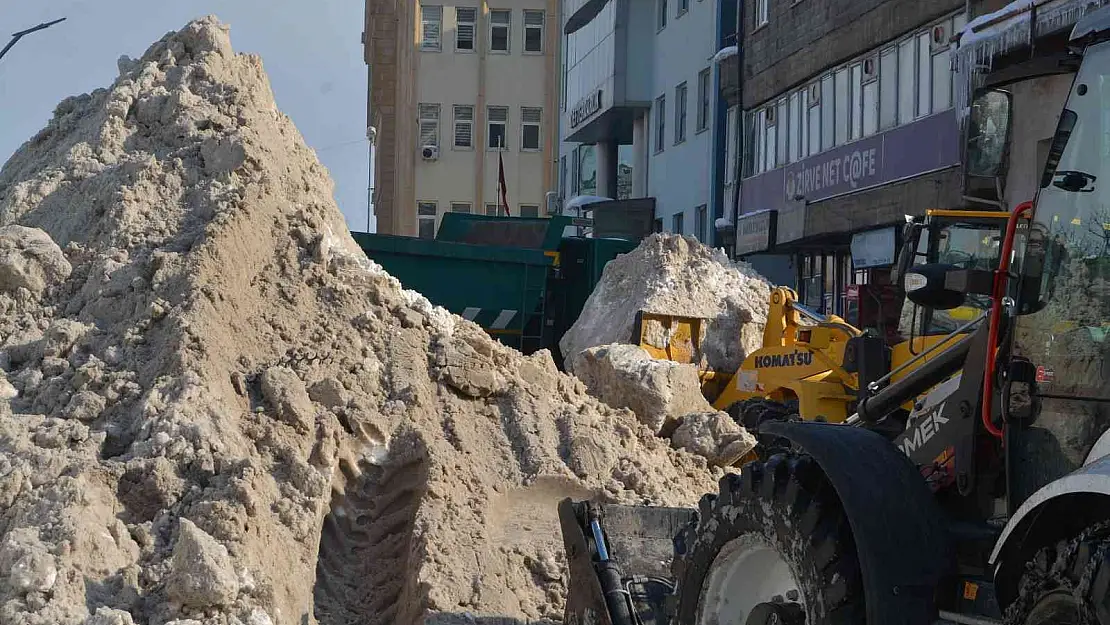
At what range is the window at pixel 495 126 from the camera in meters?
44.3

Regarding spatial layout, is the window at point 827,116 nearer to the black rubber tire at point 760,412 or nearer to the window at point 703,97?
the window at point 703,97

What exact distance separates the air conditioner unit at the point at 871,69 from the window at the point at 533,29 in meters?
24.2

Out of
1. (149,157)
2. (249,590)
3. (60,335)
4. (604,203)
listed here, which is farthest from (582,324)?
(604,203)

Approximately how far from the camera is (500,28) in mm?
44500

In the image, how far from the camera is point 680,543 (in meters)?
4.90

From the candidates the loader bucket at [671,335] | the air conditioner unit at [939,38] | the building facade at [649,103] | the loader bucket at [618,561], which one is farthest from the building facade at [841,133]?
the loader bucket at [618,561]

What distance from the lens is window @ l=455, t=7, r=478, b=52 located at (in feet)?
145

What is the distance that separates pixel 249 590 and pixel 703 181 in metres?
24.4

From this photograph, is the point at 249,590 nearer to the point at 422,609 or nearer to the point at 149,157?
the point at 422,609

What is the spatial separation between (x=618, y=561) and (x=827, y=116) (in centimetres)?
1819

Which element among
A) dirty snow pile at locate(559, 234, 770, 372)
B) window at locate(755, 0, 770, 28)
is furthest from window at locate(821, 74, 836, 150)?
dirty snow pile at locate(559, 234, 770, 372)

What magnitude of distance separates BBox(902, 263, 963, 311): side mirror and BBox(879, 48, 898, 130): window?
1725 centimetres

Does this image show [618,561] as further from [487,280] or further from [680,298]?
[487,280]

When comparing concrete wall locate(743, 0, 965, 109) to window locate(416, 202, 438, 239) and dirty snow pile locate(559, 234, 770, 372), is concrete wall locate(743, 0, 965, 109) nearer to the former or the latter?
dirty snow pile locate(559, 234, 770, 372)
